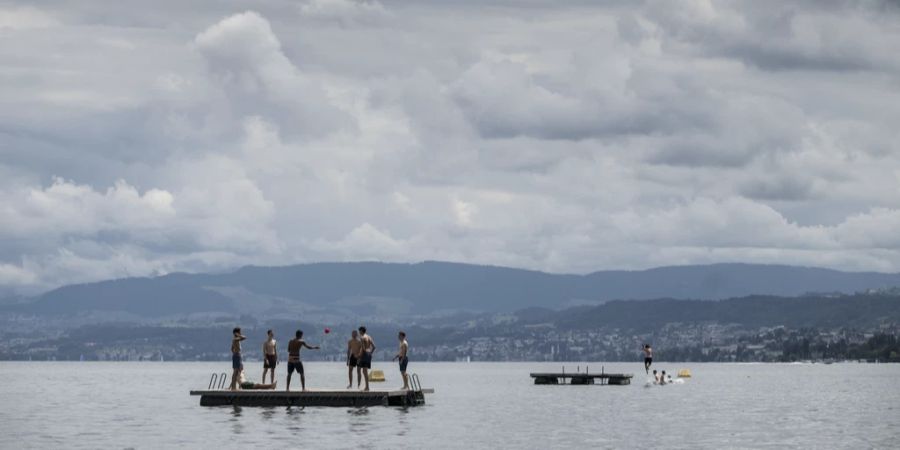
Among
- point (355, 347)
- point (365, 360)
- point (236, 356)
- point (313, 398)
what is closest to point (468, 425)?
point (365, 360)

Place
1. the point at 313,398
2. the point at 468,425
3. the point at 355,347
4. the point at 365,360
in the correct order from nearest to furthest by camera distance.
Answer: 1. the point at 365,360
2. the point at 468,425
3. the point at 355,347
4. the point at 313,398

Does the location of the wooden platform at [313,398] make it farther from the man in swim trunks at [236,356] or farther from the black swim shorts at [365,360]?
the black swim shorts at [365,360]

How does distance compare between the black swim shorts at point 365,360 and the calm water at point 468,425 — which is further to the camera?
the black swim shorts at point 365,360

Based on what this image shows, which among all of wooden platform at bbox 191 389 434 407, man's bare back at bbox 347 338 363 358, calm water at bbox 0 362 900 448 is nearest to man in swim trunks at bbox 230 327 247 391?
wooden platform at bbox 191 389 434 407

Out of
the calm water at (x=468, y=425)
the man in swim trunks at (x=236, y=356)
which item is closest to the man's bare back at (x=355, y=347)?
the calm water at (x=468, y=425)

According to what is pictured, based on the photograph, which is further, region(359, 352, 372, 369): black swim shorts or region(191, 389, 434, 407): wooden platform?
region(191, 389, 434, 407): wooden platform

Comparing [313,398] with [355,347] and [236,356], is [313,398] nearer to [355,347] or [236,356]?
[355,347]

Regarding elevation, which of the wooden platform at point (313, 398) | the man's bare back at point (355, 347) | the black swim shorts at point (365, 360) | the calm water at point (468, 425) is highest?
the man's bare back at point (355, 347)

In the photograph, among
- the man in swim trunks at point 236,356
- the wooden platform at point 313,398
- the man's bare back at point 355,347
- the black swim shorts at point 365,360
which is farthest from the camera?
the wooden platform at point 313,398

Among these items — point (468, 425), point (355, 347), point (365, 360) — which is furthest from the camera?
point (355, 347)

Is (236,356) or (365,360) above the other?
(236,356)

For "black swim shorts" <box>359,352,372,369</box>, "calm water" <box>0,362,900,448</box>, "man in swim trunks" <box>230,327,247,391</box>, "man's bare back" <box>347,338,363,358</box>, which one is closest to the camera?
"calm water" <box>0,362,900,448</box>

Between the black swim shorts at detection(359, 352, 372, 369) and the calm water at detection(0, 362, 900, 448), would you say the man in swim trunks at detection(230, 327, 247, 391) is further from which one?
the black swim shorts at detection(359, 352, 372, 369)

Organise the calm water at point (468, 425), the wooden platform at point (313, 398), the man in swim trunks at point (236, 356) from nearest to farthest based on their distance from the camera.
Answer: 1. the calm water at point (468, 425)
2. the man in swim trunks at point (236, 356)
3. the wooden platform at point (313, 398)
